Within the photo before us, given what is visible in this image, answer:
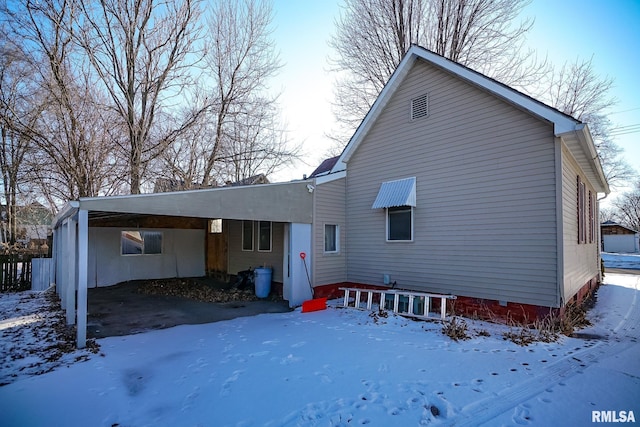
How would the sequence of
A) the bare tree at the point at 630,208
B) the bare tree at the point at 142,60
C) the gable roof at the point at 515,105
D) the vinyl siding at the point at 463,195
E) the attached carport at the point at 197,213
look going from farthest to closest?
the bare tree at the point at 630,208
the bare tree at the point at 142,60
the vinyl siding at the point at 463,195
the gable roof at the point at 515,105
the attached carport at the point at 197,213

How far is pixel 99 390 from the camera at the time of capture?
4309 millimetres

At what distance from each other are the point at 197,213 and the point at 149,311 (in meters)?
3.63

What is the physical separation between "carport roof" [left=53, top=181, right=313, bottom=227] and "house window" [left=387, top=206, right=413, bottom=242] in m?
2.39

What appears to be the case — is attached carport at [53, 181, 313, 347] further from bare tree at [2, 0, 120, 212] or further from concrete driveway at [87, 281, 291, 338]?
bare tree at [2, 0, 120, 212]

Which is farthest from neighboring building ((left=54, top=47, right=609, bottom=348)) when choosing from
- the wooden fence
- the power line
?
the power line

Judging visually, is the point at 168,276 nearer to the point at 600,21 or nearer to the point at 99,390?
the point at 99,390

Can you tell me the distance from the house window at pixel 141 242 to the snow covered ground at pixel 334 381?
7951 mm

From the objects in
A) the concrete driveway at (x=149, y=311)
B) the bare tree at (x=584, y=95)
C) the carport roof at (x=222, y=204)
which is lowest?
the concrete driveway at (x=149, y=311)

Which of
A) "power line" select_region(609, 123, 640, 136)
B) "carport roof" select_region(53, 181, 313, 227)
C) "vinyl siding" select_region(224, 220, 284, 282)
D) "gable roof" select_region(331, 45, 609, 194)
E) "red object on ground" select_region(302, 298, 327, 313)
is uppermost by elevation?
"power line" select_region(609, 123, 640, 136)

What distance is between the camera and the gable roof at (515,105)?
672 centimetres

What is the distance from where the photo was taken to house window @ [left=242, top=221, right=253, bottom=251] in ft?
42.4

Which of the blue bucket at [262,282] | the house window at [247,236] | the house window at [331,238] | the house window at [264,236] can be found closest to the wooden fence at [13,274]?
the house window at [247,236]

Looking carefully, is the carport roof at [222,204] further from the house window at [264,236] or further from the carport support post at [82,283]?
the house window at [264,236]

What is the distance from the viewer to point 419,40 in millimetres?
17328
